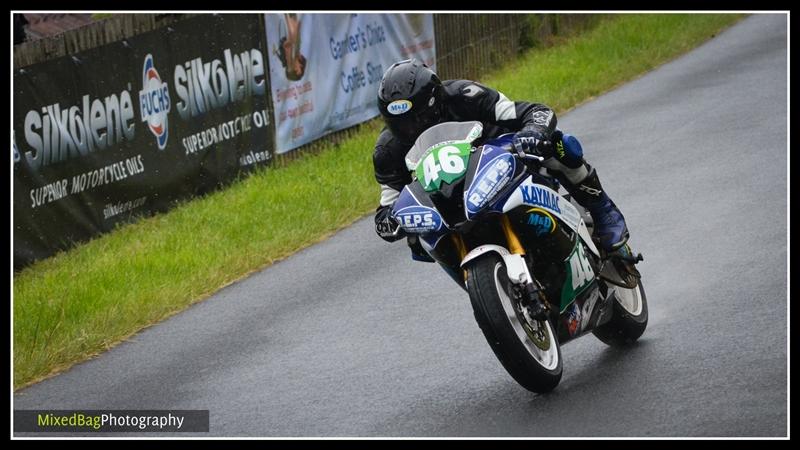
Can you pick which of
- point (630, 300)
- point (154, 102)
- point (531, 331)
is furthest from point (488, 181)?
point (154, 102)

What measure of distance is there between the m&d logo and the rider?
731 cm

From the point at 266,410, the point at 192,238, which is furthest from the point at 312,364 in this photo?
the point at 192,238

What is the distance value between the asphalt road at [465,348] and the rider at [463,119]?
0.81 meters

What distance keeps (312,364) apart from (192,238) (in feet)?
14.0

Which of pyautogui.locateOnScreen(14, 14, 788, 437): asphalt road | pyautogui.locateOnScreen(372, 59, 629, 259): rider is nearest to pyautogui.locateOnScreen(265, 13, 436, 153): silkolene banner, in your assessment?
pyautogui.locateOnScreen(14, 14, 788, 437): asphalt road

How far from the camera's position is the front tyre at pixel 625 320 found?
729 cm

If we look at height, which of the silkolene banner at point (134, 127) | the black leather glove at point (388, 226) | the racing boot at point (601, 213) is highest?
the black leather glove at point (388, 226)

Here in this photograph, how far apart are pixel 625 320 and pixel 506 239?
1.32 m

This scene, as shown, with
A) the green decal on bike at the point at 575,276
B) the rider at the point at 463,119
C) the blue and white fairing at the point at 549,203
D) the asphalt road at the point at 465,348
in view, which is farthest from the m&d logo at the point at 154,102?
the green decal on bike at the point at 575,276

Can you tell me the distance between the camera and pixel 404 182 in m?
6.91

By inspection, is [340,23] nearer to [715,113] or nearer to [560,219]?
[715,113]

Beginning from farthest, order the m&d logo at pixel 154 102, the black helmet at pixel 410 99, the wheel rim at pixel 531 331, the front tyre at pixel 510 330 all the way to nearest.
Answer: the m&d logo at pixel 154 102, the black helmet at pixel 410 99, the wheel rim at pixel 531 331, the front tyre at pixel 510 330

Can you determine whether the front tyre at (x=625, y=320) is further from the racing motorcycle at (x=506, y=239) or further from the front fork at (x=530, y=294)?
the front fork at (x=530, y=294)

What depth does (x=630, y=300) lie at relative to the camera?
24.7 feet
